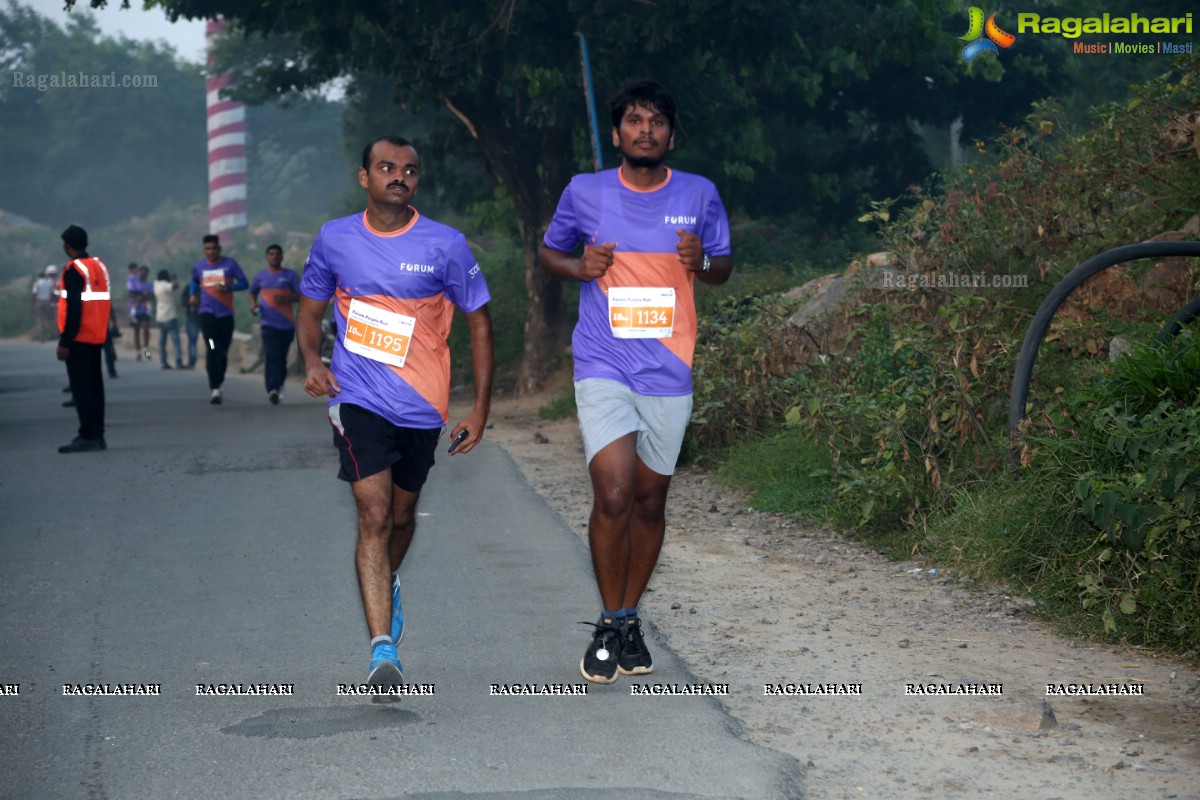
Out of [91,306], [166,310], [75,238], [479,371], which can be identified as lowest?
[166,310]

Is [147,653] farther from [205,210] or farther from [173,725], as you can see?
[205,210]

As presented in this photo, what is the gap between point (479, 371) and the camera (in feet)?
20.1

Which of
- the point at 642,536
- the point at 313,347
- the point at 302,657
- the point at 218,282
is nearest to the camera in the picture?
the point at 642,536

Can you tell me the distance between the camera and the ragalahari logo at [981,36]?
20.4 meters

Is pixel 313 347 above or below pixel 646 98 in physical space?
below

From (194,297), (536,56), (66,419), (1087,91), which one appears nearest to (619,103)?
(536,56)

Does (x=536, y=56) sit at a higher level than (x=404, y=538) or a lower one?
higher

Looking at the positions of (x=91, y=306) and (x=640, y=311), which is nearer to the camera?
(x=640, y=311)

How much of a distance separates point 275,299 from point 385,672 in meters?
13.6

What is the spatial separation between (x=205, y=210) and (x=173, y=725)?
245ft

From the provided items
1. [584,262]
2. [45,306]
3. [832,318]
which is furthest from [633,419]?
[45,306]

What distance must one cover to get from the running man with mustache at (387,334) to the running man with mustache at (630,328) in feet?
1.60

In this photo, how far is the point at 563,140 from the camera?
1922cm

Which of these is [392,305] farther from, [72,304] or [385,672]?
[72,304]
